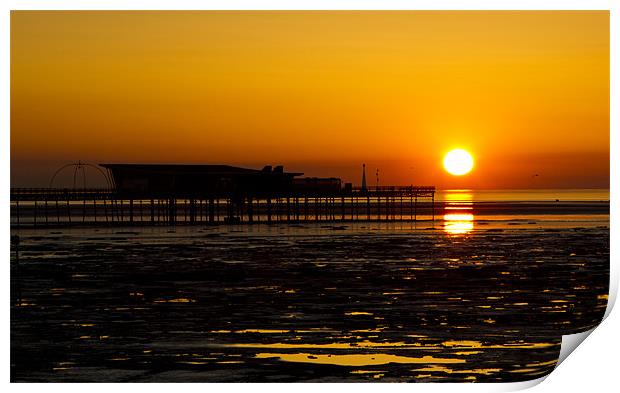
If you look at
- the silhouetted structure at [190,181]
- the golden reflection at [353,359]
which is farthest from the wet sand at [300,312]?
the silhouetted structure at [190,181]

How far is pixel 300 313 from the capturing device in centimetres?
1538

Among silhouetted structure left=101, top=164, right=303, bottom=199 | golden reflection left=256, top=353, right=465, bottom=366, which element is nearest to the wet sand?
golden reflection left=256, top=353, right=465, bottom=366

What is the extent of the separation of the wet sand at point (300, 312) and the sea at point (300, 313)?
0.04 meters

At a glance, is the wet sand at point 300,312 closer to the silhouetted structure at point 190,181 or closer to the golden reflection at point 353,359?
the golden reflection at point 353,359

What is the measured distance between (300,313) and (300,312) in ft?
0.41

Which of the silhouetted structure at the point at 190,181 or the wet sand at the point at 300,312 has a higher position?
the silhouetted structure at the point at 190,181

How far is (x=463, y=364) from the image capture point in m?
11.5

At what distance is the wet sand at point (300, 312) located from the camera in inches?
449

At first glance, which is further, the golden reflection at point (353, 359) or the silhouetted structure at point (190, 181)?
the silhouetted structure at point (190, 181)

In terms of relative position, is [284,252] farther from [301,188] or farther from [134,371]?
[301,188]
